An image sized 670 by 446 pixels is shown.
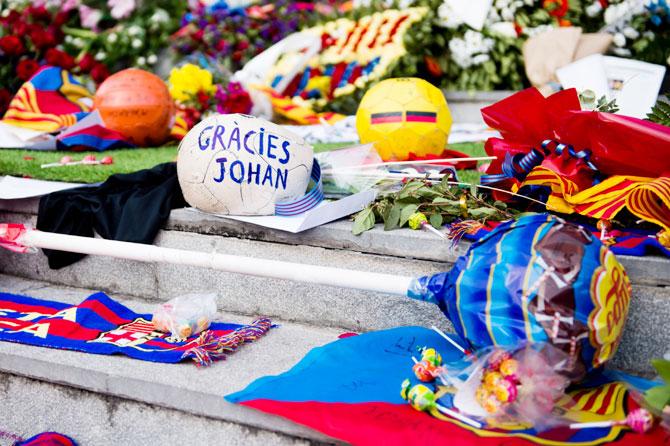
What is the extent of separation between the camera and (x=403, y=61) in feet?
22.7

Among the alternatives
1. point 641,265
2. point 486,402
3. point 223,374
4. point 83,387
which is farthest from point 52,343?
point 641,265

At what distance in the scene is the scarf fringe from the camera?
2.66 metres

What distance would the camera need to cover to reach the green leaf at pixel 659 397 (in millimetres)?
1979

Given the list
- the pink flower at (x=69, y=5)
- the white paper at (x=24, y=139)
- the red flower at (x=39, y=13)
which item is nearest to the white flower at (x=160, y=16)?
the pink flower at (x=69, y=5)

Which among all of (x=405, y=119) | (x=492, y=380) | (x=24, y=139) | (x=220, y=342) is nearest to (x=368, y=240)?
(x=220, y=342)

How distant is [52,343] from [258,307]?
2.65 ft

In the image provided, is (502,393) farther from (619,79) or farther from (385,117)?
(619,79)

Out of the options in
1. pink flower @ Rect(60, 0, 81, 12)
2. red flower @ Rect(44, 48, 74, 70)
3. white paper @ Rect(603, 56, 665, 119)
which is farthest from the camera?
pink flower @ Rect(60, 0, 81, 12)

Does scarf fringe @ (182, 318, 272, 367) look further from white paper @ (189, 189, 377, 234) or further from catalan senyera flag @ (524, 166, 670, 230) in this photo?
catalan senyera flag @ (524, 166, 670, 230)

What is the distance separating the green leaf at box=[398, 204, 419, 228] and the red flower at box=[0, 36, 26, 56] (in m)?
5.56

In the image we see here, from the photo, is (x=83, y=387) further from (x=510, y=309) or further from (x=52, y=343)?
(x=510, y=309)

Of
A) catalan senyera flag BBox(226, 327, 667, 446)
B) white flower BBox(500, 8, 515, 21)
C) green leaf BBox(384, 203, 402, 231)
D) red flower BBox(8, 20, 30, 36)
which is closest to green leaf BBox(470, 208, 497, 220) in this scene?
green leaf BBox(384, 203, 402, 231)

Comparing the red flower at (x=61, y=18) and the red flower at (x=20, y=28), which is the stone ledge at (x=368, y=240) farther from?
the red flower at (x=61, y=18)

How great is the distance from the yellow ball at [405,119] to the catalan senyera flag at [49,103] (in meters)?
2.66
